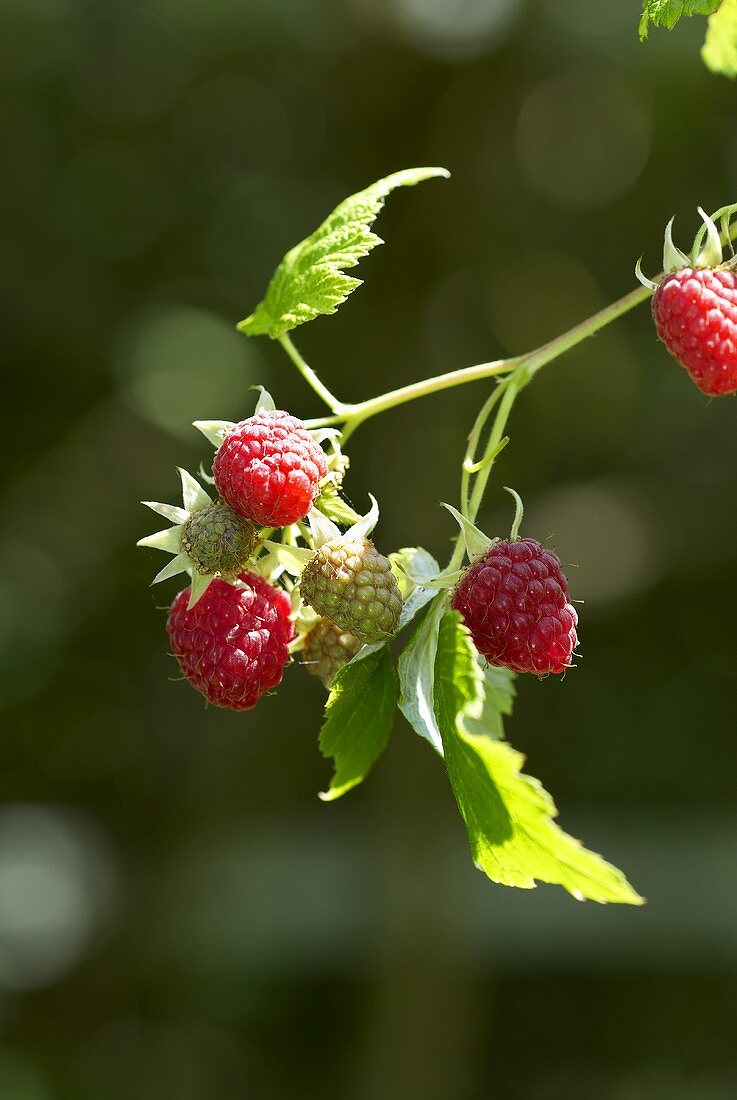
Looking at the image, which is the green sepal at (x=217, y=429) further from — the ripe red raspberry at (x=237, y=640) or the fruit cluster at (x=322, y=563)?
the ripe red raspberry at (x=237, y=640)

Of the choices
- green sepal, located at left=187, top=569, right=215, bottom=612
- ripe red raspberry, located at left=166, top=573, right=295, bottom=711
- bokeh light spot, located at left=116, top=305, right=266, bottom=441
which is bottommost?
bokeh light spot, located at left=116, top=305, right=266, bottom=441

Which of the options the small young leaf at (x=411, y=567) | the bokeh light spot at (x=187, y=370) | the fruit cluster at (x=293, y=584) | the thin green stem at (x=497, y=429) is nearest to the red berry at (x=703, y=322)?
the thin green stem at (x=497, y=429)

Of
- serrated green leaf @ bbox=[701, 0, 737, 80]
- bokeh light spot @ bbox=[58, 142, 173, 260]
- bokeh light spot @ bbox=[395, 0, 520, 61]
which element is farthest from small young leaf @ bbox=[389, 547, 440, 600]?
bokeh light spot @ bbox=[395, 0, 520, 61]

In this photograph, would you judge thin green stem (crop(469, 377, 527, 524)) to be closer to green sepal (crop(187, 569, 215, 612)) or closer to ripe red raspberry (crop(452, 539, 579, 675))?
ripe red raspberry (crop(452, 539, 579, 675))

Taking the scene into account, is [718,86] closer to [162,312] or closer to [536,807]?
[162,312]

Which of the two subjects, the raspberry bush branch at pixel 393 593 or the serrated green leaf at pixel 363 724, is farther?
the serrated green leaf at pixel 363 724

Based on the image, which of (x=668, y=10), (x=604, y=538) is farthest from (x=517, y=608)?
(x=604, y=538)

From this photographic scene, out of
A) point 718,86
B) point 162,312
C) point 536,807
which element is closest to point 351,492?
point 162,312
